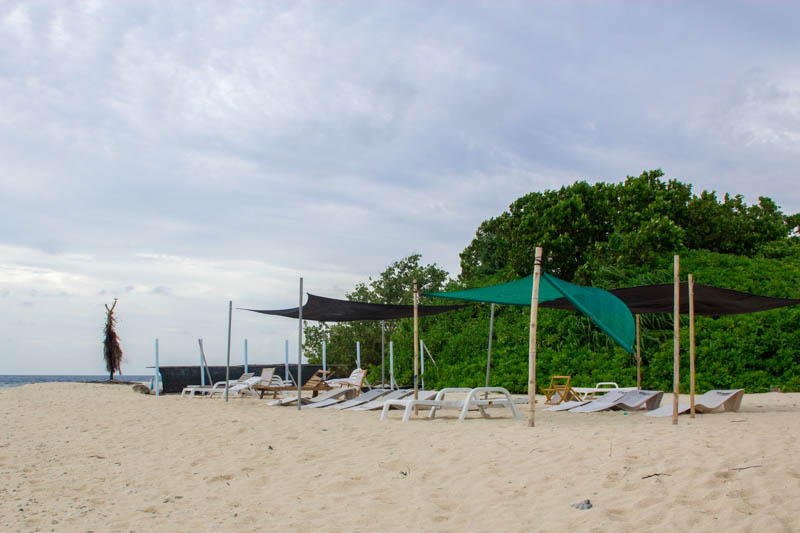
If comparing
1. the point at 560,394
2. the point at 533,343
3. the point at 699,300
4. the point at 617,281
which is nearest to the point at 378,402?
the point at 560,394

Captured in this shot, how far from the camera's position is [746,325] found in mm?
12281

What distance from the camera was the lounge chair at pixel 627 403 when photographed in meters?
7.69

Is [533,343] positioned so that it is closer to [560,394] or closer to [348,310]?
[560,394]

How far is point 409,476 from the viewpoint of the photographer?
4.08 m

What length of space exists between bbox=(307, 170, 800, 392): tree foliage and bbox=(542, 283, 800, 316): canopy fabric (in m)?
3.55

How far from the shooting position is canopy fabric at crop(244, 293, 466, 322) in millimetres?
9602

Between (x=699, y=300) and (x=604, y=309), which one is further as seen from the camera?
(x=699, y=300)

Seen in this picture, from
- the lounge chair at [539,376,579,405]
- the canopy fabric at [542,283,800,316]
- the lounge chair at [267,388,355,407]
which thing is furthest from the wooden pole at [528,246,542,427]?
the lounge chair at [267,388,355,407]

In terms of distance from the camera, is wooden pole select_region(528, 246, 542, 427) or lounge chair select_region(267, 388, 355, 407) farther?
lounge chair select_region(267, 388, 355, 407)

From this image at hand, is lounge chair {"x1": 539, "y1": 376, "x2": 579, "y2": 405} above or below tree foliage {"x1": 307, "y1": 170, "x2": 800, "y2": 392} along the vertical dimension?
below

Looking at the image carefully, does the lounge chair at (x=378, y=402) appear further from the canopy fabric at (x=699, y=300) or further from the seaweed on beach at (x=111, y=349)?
the seaweed on beach at (x=111, y=349)

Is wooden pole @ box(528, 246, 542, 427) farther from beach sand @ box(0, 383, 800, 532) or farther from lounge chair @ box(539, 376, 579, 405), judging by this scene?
lounge chair @ box(539, 376, 579, 405)

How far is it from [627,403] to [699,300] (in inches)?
65.7

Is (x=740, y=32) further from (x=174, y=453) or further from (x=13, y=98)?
(x=13, y=98)
